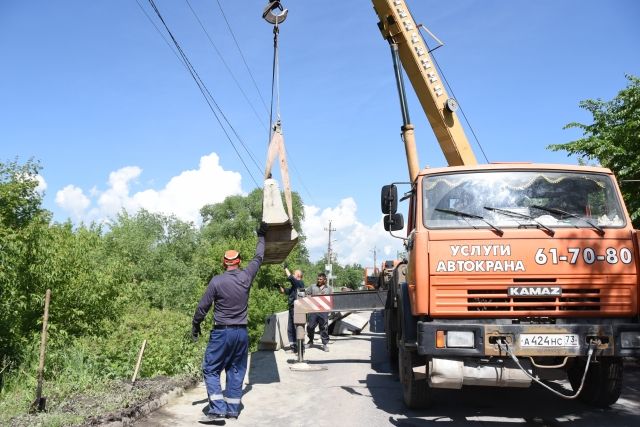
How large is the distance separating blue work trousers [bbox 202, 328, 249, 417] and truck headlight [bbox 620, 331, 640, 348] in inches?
150

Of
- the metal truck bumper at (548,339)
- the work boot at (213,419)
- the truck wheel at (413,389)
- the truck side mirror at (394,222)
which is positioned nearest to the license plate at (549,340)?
the metal truck bumper at (548,339)

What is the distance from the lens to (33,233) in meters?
10.2

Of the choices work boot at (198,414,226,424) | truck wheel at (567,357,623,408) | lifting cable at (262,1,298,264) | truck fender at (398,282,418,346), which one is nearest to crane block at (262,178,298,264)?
lifting cable at (262,1,298,264)

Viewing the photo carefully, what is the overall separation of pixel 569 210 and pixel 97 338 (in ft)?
38.5

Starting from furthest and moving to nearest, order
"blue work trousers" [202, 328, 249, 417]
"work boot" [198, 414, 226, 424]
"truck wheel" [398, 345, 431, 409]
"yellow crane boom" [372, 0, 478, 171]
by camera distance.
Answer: "yellow crane boom" [372, 0, 478, 171] → "truck wheel" [398, 345, 431, 409] → "blue work trousers" [202, 328, 249, 417] → "work boot" [198, 414, 226, 424]

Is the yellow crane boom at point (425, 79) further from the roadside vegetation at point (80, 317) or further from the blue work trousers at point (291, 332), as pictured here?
the blue work trousers at point (291, 332)

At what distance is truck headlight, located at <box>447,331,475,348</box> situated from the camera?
464 centimetres

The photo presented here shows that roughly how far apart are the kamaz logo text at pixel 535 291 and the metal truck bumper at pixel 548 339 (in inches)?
11.2

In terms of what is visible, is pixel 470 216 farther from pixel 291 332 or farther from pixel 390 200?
pixel 291 332

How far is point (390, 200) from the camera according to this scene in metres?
6.04

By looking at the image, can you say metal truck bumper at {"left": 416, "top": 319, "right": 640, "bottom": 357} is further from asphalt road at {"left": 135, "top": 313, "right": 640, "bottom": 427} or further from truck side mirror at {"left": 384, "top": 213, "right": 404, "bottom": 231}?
truck side mirror at {"left": 384, "top": 213, "right": 404, "bottom": 231}

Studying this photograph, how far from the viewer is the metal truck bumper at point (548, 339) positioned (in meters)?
4.61

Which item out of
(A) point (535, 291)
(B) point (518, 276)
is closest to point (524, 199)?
(B) point (518, 276)

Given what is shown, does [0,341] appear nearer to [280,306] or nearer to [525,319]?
[525,319]
